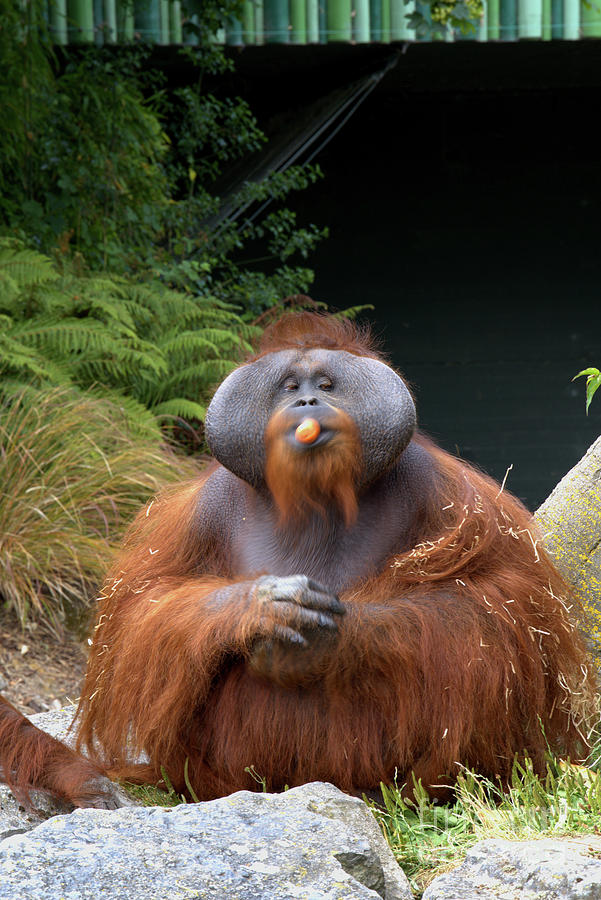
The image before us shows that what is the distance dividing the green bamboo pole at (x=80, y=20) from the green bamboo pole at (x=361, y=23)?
1.53 metres

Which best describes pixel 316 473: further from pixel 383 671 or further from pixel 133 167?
pixel 133 167

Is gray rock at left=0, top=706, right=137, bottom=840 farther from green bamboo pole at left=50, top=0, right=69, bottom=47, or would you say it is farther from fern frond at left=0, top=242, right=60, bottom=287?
green bamboo pole at left=50, top=0, right=69, bottom=47

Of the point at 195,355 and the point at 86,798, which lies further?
the point at 195,355

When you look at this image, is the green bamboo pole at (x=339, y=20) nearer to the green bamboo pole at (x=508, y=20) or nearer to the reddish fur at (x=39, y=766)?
the green bamboo pole at (x=508, y=20)

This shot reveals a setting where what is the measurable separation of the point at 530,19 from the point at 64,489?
3.64m

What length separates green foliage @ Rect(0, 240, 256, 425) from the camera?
550 cm

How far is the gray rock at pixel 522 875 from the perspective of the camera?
1.82 m

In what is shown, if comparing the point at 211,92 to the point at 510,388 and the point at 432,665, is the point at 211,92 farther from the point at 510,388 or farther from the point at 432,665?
the point at 432,665

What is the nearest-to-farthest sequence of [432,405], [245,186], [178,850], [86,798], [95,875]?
[95,875] < [178,850] < [86,798] < [245,186] < [432,405]

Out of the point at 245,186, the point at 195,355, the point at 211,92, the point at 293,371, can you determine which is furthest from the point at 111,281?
the point at 293,371

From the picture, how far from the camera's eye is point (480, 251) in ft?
25.2

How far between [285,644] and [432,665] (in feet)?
1.09

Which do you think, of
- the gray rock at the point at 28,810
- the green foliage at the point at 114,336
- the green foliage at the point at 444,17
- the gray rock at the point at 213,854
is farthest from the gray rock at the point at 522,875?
the green foliage at the point at 444,17

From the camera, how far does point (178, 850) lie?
6.09 ft
